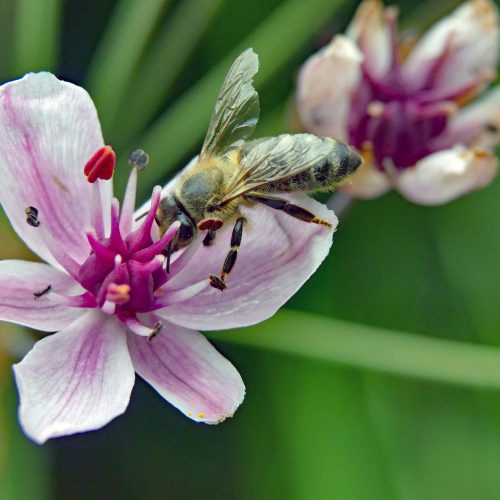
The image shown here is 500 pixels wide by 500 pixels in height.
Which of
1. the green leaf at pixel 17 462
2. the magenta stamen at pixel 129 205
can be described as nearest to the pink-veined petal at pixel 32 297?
the magenta stamen at pixel 129 205

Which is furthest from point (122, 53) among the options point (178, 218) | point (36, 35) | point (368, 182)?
point (178, 218)

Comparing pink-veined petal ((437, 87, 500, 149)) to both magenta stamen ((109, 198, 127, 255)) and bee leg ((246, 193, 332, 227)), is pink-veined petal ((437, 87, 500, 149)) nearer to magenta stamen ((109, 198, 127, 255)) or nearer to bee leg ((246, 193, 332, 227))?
bee leg ((246, 193, 332, 227))

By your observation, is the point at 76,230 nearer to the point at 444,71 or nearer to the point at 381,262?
the point at 444,71

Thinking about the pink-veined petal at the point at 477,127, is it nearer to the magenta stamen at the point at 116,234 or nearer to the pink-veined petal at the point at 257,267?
the pink-veined petal at the point at 257,267

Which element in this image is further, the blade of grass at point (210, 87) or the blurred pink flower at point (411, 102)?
the blade of grass at point (210, 87)

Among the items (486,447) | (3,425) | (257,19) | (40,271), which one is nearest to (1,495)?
(3,425)

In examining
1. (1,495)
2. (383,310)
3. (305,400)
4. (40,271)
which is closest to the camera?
(40,271)
